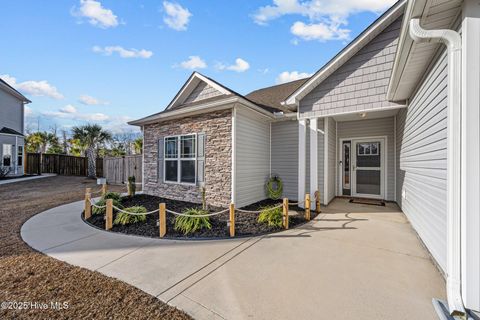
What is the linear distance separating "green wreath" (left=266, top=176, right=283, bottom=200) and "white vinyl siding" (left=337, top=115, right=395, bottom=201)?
11.6ft

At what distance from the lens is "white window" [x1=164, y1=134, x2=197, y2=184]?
727 cm

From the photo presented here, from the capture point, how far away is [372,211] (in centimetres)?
627

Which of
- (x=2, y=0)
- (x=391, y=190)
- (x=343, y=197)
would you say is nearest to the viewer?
(x=2, y=0)

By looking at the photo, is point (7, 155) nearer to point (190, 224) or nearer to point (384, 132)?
point (190, 224)

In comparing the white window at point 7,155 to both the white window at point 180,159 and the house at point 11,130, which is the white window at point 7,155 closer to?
the house at point 11,130

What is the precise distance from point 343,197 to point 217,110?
619 cm

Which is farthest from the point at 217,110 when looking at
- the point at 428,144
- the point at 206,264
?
the point at 428,144

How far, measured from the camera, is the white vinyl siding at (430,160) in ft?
9.36

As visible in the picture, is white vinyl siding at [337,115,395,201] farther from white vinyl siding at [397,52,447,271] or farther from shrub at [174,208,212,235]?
shrub at [174,208,212,235]

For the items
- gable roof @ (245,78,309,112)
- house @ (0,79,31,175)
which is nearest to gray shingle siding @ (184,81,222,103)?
gable roof @ (245,78,309,112)

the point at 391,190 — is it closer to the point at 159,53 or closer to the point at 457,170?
the point at 457,170

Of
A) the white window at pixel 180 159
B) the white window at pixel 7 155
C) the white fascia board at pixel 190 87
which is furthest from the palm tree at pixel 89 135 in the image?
the white window at pixel 180 159

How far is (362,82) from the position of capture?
5.61 meters

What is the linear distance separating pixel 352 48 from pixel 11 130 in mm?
22330
